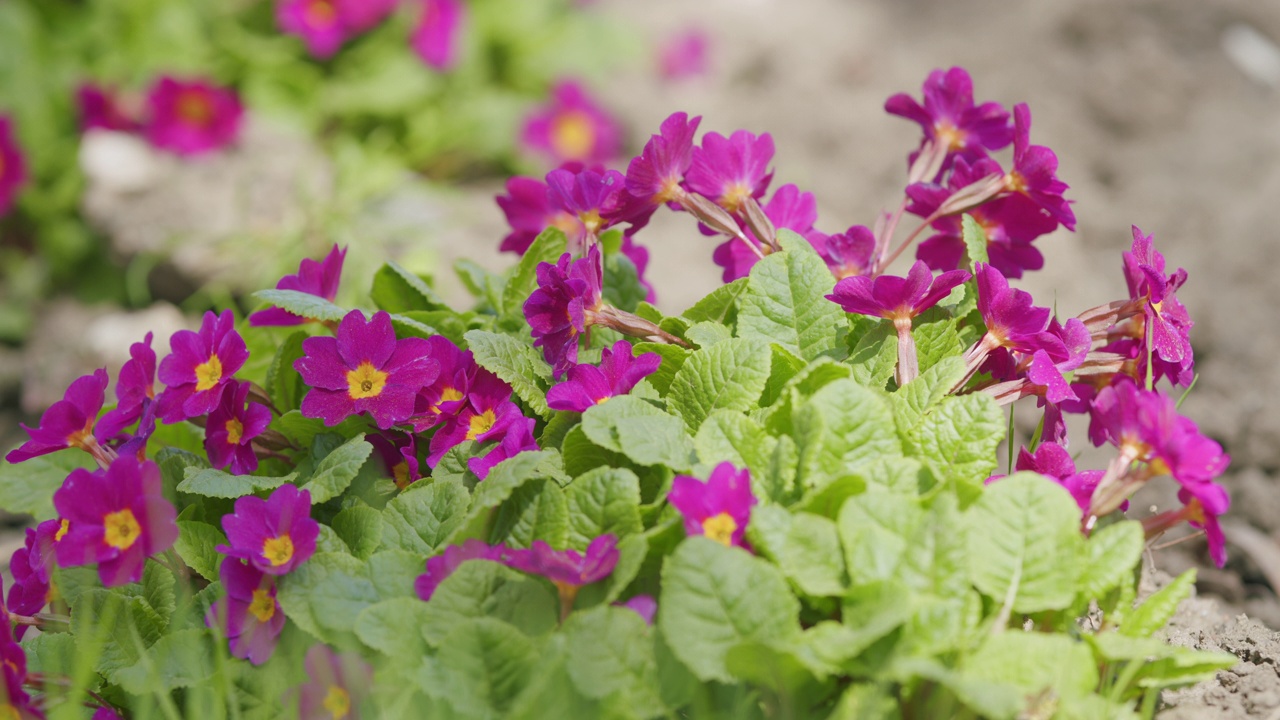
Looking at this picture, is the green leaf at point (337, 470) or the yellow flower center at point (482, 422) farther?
the yellow flower center at point (482, 422)

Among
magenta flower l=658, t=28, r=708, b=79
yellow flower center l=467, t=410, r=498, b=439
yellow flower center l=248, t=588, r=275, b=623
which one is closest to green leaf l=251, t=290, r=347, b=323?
yellow flower center l=467, t=410, r=498, b=439

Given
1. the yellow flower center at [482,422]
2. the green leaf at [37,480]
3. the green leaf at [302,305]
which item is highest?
the green leaf at [302,305]

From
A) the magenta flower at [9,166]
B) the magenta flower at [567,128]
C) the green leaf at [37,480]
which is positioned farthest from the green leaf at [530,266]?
the magenta flower at [9,166]

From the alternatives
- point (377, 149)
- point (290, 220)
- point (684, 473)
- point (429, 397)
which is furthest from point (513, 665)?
point (377, 149)

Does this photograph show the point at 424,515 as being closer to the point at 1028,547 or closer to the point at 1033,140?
the point at 1028,547

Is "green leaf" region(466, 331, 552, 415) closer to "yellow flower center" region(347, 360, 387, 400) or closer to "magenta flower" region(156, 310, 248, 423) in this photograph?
"yellow flower center" region(347, 360, 387, 400)

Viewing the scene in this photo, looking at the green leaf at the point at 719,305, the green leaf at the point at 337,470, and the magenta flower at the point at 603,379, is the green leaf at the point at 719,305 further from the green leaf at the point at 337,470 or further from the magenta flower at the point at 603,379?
the green leaf at the point at 337,470

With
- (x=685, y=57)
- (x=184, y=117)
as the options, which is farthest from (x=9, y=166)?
(x=685, y=57)
